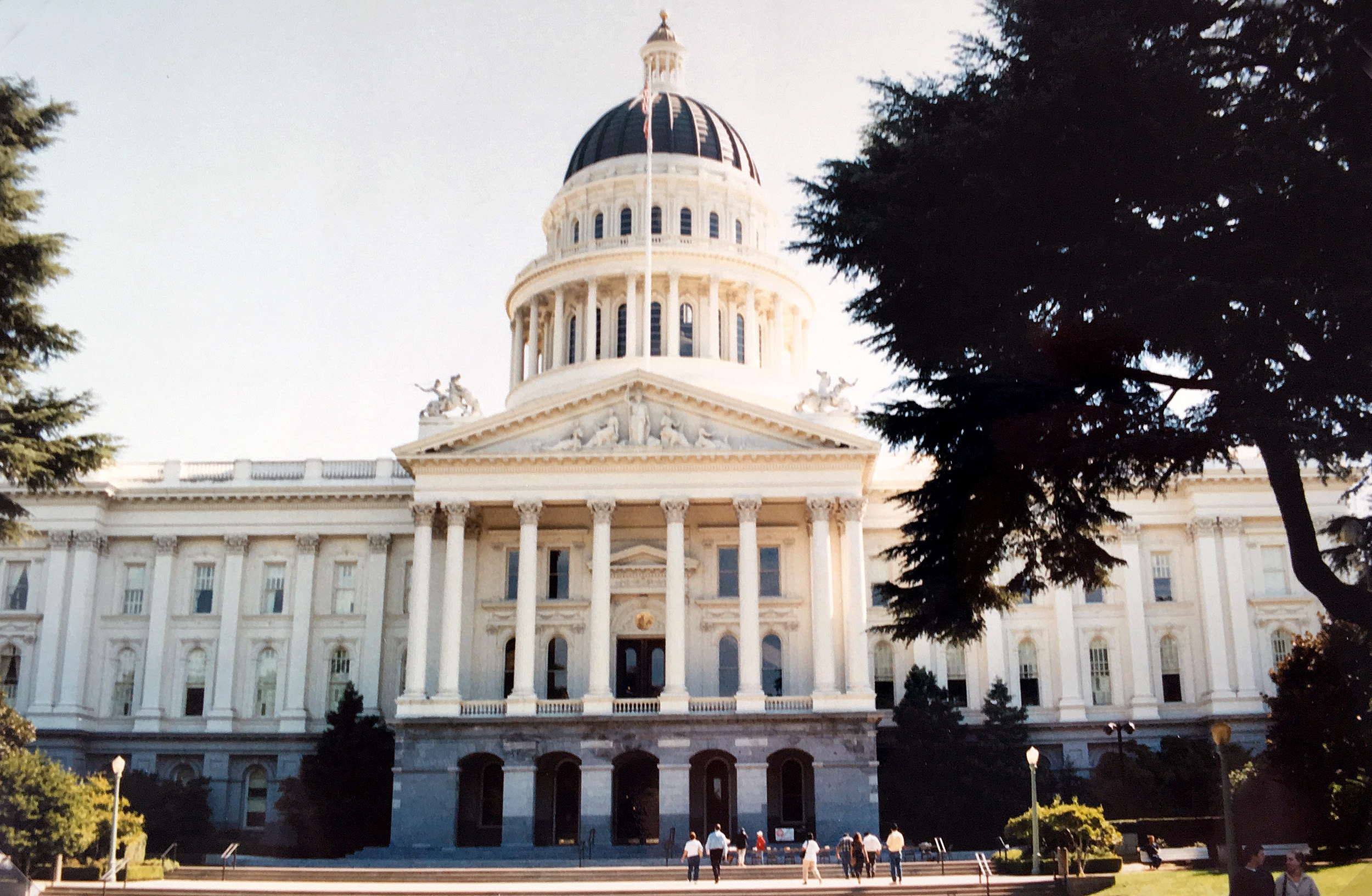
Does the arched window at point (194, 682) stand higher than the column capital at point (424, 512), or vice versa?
the column capital at point (424, 512)

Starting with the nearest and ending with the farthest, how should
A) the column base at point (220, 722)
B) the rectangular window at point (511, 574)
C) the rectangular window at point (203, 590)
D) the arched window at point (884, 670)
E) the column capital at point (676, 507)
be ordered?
1. the column capital at point (676, 507)
2. the rectangular window at point (511, 574)
3. the column base at point (220, 722)
4. the arched window at point (884, 670)
5. the rectangular window at point (203, 590)

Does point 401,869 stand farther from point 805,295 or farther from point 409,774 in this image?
point 805,295

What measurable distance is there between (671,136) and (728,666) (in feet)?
104

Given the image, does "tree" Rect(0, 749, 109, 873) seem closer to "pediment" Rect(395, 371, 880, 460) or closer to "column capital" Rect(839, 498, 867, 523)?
"pediment" Rect(395, 371, 880, 460)

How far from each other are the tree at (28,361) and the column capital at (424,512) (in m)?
22.2

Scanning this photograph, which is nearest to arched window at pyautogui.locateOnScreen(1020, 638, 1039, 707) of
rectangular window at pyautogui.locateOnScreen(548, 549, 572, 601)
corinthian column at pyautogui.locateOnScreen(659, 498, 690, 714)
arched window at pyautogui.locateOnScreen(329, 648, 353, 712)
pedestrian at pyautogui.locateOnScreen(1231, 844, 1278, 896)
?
corinthian column at pyautogui.locateOnScreen(659, 498, 690, 714)

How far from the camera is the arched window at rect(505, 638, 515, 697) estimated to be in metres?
54.4

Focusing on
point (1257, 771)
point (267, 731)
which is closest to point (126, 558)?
point (267, 731)

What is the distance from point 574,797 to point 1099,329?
37.2m

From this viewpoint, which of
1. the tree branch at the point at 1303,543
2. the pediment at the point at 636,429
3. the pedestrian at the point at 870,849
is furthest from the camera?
the pediment at the point at 636,429

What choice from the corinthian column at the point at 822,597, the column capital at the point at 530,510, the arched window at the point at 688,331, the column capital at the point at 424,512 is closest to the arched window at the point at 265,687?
the column capital at the point at 424,512

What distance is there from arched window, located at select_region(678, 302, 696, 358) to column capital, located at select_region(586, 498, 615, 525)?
1677cm

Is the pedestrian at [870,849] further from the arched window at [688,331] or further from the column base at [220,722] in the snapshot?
the arched window at [688,331]

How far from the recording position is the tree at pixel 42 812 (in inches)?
1412
